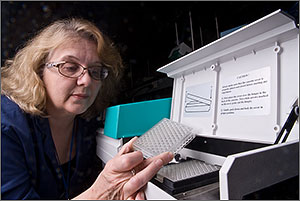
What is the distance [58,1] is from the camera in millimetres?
870

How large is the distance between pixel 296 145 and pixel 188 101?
1.35 ft

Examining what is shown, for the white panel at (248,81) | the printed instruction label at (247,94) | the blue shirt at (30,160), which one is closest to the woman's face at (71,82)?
the blue shirt at (30,160)

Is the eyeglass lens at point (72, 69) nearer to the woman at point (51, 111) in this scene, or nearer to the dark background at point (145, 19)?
the woman at point (51, 111)

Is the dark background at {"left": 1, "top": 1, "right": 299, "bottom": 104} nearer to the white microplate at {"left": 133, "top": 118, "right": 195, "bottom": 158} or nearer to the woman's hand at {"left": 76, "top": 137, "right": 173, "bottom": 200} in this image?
the white microplate at {"left": 133, "top": 118, "right": 195, "bottom": 158}

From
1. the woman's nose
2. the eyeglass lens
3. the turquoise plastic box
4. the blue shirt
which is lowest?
the blue shirt

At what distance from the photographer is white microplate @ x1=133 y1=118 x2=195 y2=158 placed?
449 millimetres

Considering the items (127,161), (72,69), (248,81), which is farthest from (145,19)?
(127,161)

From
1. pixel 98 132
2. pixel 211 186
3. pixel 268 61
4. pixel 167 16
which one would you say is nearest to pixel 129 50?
pixel 167 16

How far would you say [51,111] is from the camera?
750 millimetres

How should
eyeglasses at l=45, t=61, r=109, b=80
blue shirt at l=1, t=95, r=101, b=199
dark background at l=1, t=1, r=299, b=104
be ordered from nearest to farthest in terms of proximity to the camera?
blue shirt at l=1, t=95, r=101, b=199, eyeglasses at l=45, t=61, r=109, b=80, dark background at l=1, t=1, r=299, b=104

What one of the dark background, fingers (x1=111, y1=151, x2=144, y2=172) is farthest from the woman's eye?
fingers (x1=111, y1=151, x2=144, y2=172)

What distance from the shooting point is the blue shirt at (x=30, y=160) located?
1.70 feet

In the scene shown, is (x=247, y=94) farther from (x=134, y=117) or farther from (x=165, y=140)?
(x=134, y=117)

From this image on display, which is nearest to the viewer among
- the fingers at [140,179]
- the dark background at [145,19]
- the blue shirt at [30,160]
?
the fingers at [140,179]
